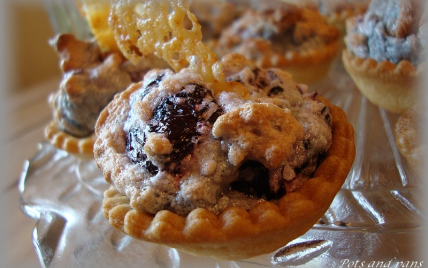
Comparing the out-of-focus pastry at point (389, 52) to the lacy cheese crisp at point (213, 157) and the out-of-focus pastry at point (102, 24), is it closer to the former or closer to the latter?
the lacy cheese crisp at point (213, 157)

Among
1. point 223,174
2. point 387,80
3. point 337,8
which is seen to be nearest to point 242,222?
point 223,174

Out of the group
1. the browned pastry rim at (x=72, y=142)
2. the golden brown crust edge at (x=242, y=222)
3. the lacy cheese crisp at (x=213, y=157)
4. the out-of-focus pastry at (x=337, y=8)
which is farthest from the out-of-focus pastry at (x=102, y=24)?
the out-of-focus pastry at (x=337, y=8)

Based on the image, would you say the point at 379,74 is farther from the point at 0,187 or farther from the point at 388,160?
the point at 0,187

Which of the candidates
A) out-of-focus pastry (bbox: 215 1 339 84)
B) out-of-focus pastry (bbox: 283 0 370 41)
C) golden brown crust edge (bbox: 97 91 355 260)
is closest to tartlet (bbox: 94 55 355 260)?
golden brown crust edge (bbox: 97 91 355 260)

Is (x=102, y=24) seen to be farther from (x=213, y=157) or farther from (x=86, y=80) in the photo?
(x=213, y=157)

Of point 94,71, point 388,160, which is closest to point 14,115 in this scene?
point 94,71
